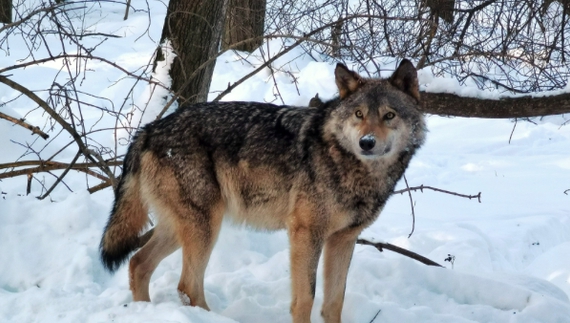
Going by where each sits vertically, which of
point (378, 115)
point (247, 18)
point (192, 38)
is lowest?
point (378, 115)

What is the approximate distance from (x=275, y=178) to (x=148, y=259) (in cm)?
115

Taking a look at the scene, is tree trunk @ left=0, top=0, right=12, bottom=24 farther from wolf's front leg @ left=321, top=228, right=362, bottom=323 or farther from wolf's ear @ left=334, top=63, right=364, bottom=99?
wolf's front leg @ left=321, top=228, right=362, bottom=323

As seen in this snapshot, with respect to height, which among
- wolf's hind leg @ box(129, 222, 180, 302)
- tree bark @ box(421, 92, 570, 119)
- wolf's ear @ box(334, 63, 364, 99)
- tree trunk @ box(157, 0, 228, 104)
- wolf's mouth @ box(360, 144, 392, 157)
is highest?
tree trunk @ box(157, 0, 228, 104)

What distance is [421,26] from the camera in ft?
19.2

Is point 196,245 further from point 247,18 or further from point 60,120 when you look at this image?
point 247,18

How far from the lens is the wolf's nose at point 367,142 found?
413 centimetres

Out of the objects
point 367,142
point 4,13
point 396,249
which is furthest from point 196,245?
point 4,13

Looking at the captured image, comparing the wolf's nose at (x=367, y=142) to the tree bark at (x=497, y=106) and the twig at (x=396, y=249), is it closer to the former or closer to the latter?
the tree bark at (x=497, y=106)

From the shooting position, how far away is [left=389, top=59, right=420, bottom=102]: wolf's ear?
14.9 feet

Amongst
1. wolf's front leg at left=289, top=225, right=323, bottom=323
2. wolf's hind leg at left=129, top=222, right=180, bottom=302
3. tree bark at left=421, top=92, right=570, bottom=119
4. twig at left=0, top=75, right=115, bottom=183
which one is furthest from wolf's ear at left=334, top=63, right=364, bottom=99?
twig at left=0, top=75, right=115, bottom=183

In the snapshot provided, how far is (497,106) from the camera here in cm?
524

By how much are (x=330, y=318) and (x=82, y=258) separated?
7.20 feet

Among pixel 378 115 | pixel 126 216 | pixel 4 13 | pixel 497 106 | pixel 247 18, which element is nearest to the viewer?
pixel 378 115

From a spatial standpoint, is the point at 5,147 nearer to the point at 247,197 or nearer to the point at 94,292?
the point at 94,292
